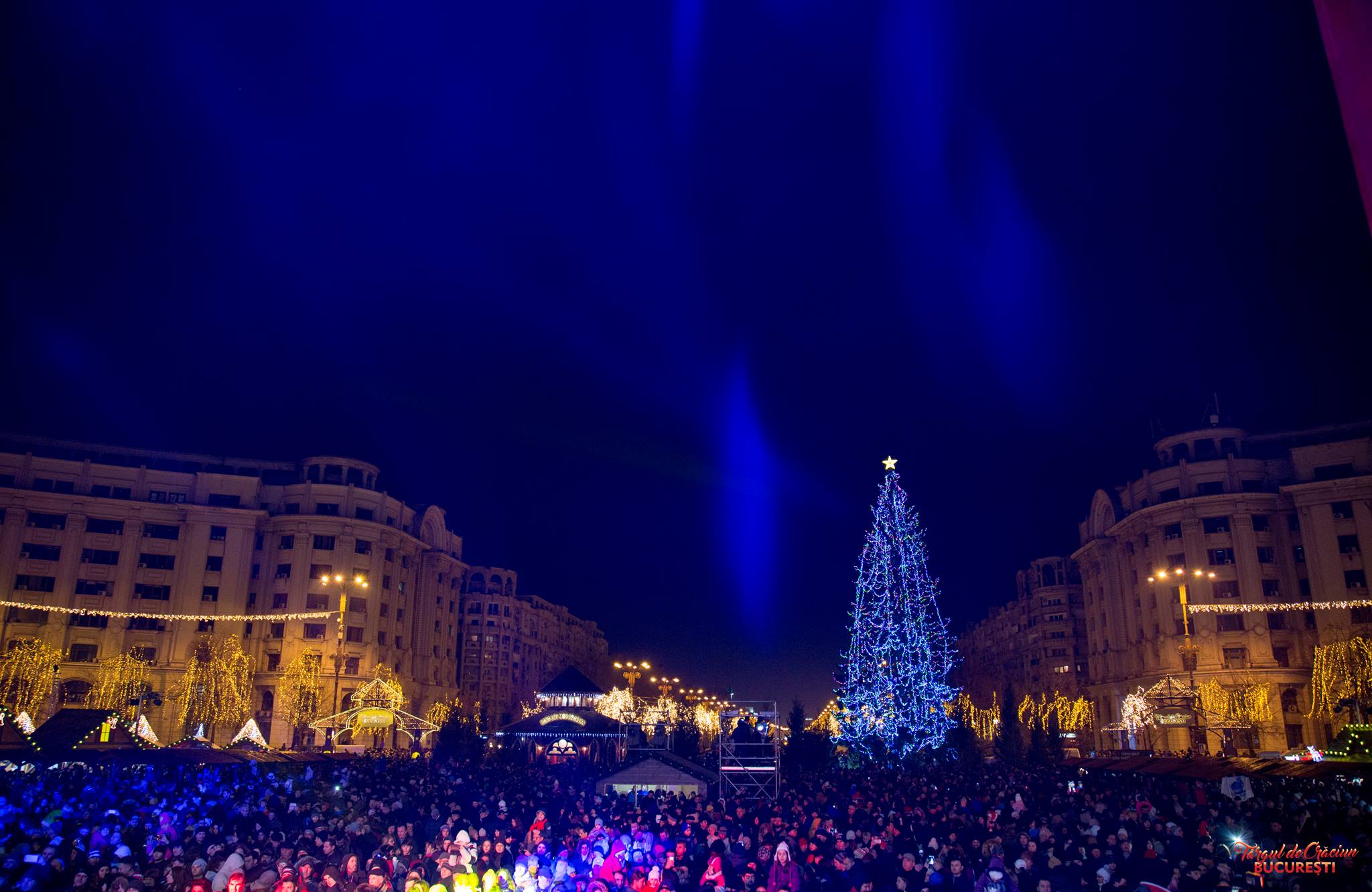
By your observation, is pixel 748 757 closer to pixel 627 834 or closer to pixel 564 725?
pixel 627 834

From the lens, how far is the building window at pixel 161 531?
66.2 meters

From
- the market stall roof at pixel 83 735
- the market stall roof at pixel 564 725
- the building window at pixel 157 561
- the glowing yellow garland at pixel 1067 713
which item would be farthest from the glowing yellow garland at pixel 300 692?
the glowing yellow garland at pixel 1067 713

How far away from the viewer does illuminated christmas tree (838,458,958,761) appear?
129 ft

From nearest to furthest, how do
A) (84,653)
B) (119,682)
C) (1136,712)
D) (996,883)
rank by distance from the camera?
(996,883), (119,682), (1136,712), (84,653)

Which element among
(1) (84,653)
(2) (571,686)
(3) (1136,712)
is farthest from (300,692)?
(3) (1136,712)

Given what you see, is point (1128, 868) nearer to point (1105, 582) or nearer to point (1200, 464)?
point (1200, 464)

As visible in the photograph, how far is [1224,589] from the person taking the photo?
64.4 m

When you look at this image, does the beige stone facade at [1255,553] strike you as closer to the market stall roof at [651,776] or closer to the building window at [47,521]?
the market stall roof at [651,776]

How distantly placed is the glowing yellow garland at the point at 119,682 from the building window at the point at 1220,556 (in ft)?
226

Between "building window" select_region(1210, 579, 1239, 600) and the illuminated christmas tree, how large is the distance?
1343 inches

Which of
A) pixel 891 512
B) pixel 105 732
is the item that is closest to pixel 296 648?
pixel 105 732

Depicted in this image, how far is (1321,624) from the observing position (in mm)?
59562

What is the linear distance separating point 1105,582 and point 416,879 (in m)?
78.8

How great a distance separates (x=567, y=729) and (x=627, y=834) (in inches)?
1339
